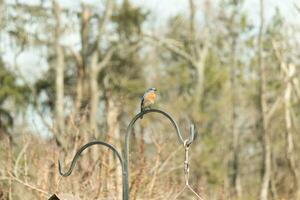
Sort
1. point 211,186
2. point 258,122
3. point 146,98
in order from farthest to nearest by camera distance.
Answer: point 258,122, point 211,186, point 146,98

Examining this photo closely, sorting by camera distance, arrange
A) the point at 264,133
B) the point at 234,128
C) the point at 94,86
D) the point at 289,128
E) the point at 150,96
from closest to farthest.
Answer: the point at 150,96
the point at 94,86
the point at 264,133
the point at 289,128
the point at 234,128

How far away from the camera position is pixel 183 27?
26.9 m

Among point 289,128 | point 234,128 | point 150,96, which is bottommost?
point 150,96

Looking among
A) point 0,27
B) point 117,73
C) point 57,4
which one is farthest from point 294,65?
point 0,27

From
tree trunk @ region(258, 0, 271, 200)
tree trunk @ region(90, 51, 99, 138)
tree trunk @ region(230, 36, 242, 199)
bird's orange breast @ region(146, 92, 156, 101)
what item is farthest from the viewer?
tree trunk @ region(230, 36, 242, 199)

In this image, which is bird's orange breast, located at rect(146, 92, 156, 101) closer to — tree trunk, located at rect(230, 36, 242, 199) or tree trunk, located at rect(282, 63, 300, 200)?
tree trunk, located at rect(282, 63, 300, 200)

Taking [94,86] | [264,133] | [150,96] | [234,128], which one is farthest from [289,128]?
[150,96]

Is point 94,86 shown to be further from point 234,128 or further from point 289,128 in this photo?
point 234,128

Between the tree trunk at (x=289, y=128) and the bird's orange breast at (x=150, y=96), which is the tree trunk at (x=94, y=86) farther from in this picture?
the bird's orange breast at (x=150, y=96)

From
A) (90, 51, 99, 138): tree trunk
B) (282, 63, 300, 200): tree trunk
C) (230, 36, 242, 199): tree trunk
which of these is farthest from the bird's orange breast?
(230, 36, 242, 199): tree trunk

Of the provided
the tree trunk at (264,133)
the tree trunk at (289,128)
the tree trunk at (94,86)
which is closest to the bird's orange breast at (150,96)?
the tree trunk at (94,86)

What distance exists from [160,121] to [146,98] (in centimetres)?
1700

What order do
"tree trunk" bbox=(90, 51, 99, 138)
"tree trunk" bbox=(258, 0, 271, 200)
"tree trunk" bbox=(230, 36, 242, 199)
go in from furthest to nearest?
1. "tree trunk" bbox=(230, 36, 242, 199)
2. "tree trunk" bbox=(258, 0, 271, 200)
3. "tree trunk" bbox=(90, 51, 99, 138)

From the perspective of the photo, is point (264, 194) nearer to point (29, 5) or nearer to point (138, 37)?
point (138, 37)
